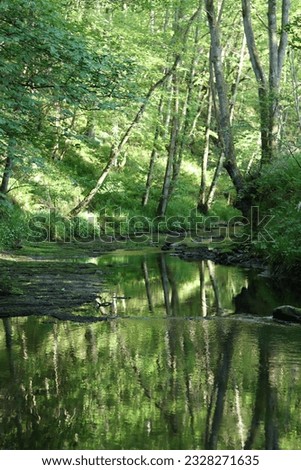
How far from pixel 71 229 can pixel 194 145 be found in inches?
768

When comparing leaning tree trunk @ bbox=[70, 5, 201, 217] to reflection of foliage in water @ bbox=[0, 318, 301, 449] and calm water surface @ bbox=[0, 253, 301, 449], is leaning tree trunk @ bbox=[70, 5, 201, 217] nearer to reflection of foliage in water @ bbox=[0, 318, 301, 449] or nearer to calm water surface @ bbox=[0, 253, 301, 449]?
calm water surface @ bbox=[0, 253, 301, 449]

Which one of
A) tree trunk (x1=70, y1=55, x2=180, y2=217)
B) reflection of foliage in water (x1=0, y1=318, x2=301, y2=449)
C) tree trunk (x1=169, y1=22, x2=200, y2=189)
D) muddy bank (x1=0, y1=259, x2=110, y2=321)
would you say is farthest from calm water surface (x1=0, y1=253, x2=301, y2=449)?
tree trunk (x1=169, y1=22, x2=200, y2=189)

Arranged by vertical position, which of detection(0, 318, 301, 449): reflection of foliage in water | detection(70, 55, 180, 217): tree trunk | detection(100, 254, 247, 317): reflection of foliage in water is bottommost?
detection(0, 318, 301, 449): reflection of foliage in water

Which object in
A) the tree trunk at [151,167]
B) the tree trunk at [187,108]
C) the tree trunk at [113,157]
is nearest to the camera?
the tree trunk at [113,157]

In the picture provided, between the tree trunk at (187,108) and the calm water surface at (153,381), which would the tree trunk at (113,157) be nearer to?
the tree trunk at (187,108)

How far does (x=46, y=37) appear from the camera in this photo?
8.47 m

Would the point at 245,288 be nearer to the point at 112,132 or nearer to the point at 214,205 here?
the point at 112,132

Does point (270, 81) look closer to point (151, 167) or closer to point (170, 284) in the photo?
point (170, 284)

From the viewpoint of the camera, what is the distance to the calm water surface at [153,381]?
15.7 feet

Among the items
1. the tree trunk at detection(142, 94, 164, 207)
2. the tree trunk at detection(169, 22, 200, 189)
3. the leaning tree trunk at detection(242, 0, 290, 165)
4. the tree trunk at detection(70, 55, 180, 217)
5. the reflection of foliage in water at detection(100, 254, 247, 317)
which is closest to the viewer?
the reflection of foliage in water at detection(100, 254, 247, 317)

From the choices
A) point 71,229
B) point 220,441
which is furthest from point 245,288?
point 71,229

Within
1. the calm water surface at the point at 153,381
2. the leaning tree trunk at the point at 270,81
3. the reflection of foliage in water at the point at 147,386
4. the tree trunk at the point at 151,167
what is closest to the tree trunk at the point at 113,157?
the tree trunk at the point at 151,167

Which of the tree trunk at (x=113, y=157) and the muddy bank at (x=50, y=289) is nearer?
the muddy bank at (x=50, y=289)

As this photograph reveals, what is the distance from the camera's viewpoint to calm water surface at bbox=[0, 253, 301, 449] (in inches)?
188
